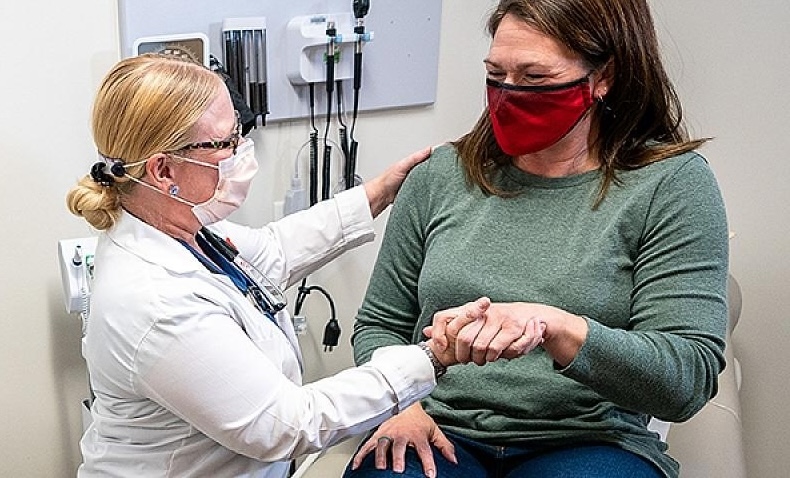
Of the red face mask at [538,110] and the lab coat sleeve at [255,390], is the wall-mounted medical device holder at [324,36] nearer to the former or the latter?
the red face mask at [538,110]

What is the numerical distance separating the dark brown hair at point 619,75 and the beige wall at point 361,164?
0.74m

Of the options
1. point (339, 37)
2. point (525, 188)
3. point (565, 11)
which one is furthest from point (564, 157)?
point (339, 37)

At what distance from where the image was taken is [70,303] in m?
1.75

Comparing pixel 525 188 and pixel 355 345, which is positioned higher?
pixel 525 188

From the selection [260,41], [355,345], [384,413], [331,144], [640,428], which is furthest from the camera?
[331,144]

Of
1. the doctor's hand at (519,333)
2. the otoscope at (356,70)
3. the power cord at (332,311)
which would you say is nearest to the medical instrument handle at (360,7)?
the otoscope at (356,70)

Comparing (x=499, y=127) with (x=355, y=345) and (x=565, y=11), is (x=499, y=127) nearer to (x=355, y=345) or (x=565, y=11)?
(x=565, y=11)

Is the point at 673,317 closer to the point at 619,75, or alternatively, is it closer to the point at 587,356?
the point at 587,356

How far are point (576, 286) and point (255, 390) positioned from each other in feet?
1.73

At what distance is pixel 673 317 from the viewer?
1.37 metres

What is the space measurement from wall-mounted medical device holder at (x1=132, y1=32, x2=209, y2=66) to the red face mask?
25.3 inches

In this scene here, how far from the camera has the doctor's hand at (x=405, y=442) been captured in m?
1.44

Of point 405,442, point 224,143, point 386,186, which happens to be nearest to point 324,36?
point 386,186

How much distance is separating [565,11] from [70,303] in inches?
40.7
